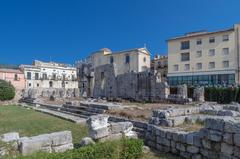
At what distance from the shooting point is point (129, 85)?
30828 mm

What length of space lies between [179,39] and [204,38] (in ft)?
14.5

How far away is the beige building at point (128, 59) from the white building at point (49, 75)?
1519cm

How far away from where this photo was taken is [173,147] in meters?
7.78

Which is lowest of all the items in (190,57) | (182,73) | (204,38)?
(182,73)

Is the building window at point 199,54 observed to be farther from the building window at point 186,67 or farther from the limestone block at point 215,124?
the limestone block at point 215,124

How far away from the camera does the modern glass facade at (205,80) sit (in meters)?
37.3

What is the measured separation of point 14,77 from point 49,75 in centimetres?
1230

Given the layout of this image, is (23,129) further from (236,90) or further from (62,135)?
(236,90)

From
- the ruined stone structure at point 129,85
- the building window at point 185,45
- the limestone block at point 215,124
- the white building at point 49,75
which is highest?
the building window at point 185,45

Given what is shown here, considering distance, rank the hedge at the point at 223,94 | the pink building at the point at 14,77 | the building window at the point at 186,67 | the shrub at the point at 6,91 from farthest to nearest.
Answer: the pink building at the point at 14,77
the building window at the point at 186,67
the shrub at the point at 6,91
the hedge at the point at 223,94

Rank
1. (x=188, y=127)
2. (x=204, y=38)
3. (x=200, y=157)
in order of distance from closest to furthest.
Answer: (x=200, y=157) → (x=188, y=127) → (x=204, y=38)

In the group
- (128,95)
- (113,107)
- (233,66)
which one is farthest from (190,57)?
(113,107)

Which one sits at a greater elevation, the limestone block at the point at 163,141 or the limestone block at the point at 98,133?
the limestone block at the point at 98,133

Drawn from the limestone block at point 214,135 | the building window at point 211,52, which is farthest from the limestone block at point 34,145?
the building window at point 211,52
